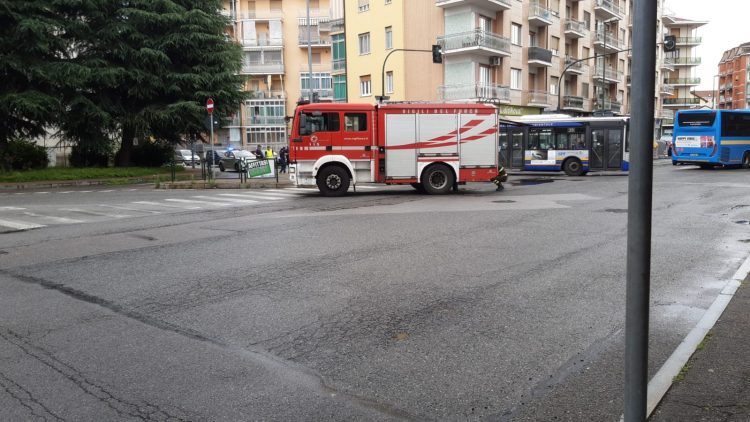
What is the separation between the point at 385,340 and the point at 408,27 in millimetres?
38961

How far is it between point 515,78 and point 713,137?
61.1 feet

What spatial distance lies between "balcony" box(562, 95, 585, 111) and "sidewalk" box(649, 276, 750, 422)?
49573mm

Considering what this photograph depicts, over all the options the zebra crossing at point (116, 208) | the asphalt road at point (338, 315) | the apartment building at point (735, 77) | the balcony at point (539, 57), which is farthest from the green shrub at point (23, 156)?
the apartment building at point (735, 77)

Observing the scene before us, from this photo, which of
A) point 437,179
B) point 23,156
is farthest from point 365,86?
point 437,179

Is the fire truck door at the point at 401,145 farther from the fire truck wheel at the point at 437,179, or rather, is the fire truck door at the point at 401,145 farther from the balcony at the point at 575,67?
→ the balcony at the point at 575,67

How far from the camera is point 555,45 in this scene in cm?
5116

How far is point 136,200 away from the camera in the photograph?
61.7ft

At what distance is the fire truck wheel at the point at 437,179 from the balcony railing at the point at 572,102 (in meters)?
36.0

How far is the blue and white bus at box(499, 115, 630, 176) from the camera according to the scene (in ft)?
95.4

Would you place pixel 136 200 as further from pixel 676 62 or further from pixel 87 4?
pixel 676 62

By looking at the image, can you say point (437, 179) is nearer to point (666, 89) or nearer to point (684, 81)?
point (666, 89)

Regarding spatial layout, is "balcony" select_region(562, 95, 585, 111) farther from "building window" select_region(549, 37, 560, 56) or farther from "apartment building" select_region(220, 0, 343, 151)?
"apartment building" select_region(220, 0, 343, 151)

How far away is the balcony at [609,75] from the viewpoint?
192 ft

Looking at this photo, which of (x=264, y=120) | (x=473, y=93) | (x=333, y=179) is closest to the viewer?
(x=333, y=179)
